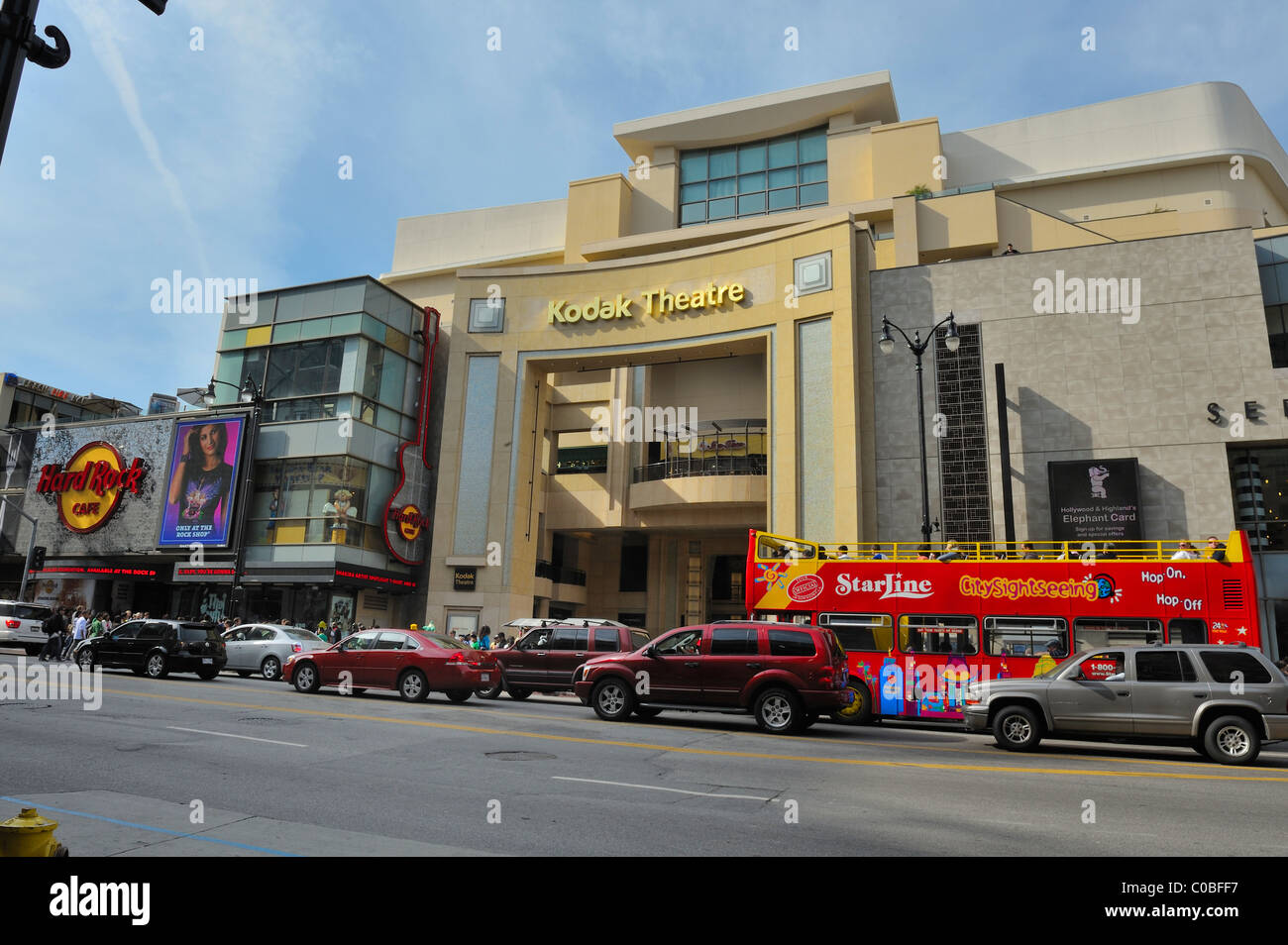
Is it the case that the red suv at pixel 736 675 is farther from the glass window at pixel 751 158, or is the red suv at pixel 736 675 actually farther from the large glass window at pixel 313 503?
the glass window at pixel 751 158

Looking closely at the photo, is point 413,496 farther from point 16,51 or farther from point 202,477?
point 16,51

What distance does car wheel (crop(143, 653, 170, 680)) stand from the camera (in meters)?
21.8

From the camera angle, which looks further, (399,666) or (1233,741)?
(399,666)

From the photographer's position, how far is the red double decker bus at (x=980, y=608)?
1588 centimetres

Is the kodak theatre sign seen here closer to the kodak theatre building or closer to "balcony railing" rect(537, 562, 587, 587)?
the kodak theatre building

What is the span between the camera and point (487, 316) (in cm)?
3944

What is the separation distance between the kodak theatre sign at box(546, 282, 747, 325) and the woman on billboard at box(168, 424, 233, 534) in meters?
16.2

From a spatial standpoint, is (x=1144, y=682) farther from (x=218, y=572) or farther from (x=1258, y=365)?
(x=218, y=572)

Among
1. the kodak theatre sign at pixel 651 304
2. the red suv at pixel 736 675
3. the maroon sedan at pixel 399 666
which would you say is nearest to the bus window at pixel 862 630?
the red suv at pixel 736 675

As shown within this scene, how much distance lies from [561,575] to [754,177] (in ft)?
74.0

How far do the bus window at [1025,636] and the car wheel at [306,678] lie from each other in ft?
49.0

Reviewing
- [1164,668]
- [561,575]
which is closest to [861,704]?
[1164,668]

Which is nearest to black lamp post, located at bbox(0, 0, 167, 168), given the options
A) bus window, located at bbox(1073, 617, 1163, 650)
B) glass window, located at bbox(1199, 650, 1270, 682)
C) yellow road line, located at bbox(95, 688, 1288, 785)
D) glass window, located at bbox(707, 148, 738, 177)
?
yellow road line, located at bbox(95, 688, 1288, 785)

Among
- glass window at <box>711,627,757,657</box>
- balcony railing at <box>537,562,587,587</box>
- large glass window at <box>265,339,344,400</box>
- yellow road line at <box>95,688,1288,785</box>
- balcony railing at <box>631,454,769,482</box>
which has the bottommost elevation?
yellow road line at <box>95,688,1288,785</box>
